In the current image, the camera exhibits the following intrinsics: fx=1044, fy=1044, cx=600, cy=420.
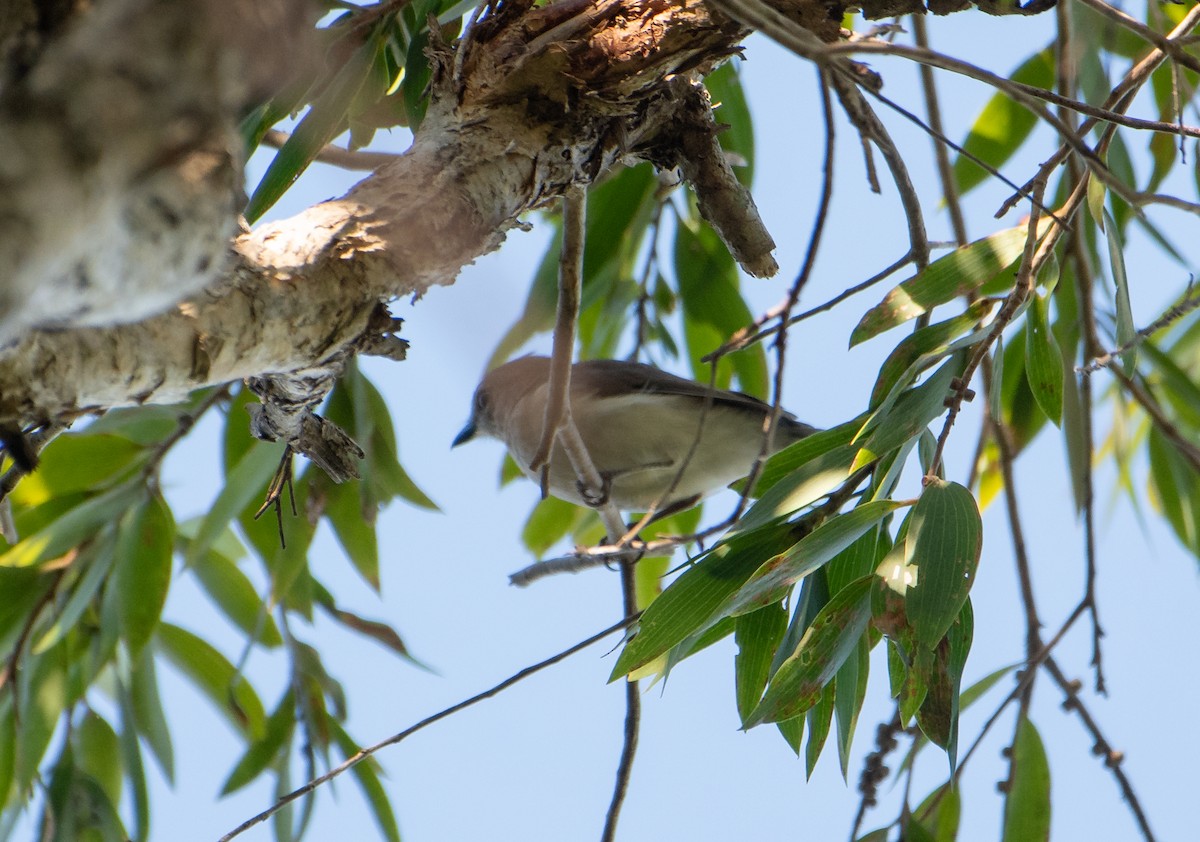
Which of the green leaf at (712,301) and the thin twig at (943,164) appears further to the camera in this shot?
the green leaf at (712,301)

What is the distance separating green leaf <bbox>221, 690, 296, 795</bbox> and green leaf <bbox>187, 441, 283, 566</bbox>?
21.4 inches

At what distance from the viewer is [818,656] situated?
4.17 feet

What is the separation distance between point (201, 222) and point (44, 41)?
15 centimetres

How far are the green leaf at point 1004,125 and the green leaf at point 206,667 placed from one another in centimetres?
246

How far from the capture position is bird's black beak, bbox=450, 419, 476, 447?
12.8ft

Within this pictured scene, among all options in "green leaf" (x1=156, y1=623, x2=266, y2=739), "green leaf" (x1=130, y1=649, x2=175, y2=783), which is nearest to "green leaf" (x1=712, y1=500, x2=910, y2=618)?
"green leaf" (x1=130, y1=649, x2=175, y2=783)

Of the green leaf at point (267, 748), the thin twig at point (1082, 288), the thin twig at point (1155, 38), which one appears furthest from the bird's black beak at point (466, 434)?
the thin twig at point (1155, 38)

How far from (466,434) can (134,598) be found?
1.72 m

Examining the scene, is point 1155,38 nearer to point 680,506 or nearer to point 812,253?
point 812,253

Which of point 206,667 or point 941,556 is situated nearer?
point 941,556

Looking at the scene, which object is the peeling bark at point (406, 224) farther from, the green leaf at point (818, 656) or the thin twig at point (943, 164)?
the thin twig at point (943, 164)

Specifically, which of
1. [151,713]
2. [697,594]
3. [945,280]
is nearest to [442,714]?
[697,594]

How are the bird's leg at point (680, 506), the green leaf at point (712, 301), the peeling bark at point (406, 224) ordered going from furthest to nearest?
the bird's leg at point (680, 506)
the green leaf at point (712, 301)
the peeling bark at point (406, 224)

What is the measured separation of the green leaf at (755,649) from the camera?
155 cm
